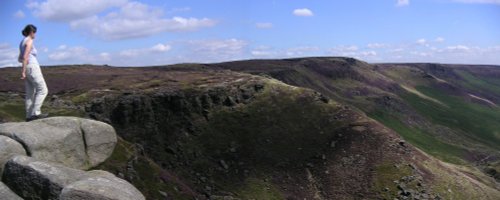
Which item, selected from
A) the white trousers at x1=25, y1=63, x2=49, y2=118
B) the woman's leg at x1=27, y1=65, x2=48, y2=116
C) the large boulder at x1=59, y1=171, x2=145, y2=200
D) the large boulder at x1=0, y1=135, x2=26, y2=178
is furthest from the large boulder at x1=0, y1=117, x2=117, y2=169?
the large boulder at x1=59, y1=171, x2=145, y2=200

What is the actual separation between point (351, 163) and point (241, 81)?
46.1 m

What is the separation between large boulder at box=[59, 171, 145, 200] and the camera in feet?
94.3

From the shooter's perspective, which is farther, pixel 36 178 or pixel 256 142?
pixel 256 142

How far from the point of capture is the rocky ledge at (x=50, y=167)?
29734 mm

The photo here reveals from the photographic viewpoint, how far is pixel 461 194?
112m

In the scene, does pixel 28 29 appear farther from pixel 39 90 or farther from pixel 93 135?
pixel 93 135

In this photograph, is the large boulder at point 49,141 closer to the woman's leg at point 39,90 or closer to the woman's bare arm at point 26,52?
the woman's leg at point 39,90

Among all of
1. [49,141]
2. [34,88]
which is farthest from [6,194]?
[34,88]

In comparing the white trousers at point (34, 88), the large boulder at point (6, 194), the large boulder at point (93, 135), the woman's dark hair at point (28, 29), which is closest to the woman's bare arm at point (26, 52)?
the woman's dark hair at point (28, 29)

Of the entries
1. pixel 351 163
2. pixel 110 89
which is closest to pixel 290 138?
pixel 351 163

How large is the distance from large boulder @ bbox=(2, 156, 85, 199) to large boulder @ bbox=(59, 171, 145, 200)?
168cm

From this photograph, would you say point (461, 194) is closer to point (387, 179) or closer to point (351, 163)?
point (387, 179)

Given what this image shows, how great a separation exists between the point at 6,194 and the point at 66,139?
1261 centimetres

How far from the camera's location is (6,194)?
30422 millimetres
